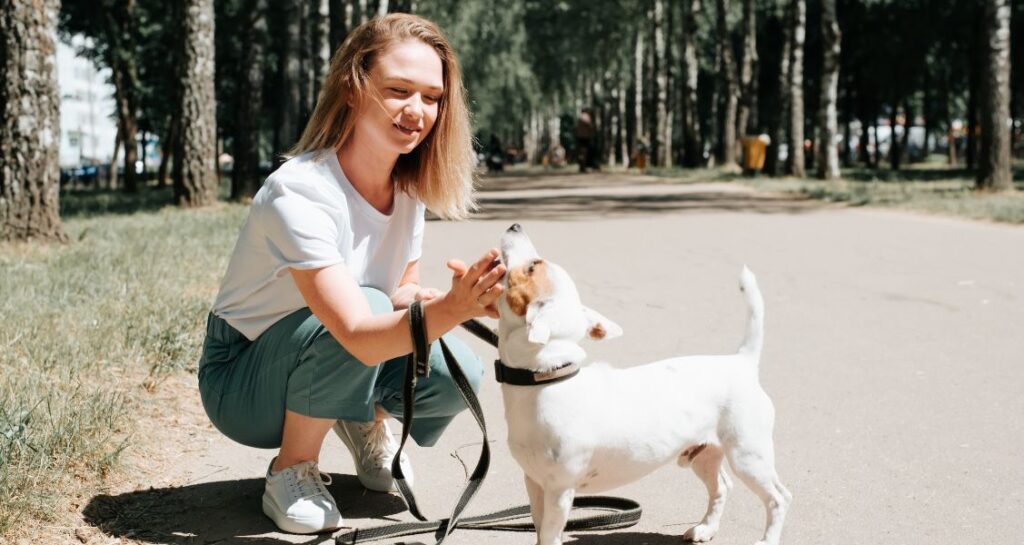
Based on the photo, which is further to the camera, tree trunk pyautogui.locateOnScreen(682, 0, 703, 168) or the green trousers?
tree trunk pyautogui.locateOnScreen(682, 0, 703, 168)

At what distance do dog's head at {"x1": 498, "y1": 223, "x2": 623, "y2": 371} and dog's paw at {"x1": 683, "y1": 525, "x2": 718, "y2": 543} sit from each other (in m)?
0.88

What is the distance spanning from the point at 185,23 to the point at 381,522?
480 inches

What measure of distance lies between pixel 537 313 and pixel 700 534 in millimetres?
1111

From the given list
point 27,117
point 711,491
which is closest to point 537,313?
point 711,491

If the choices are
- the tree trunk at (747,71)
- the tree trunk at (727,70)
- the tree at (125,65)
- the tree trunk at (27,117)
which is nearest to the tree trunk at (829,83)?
the tree trunk at (747,71)

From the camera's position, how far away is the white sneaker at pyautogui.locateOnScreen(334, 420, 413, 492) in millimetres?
3973

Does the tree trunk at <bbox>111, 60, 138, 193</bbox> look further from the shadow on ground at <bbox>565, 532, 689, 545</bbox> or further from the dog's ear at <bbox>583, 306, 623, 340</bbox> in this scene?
the dog's ear at <bbox>583, 306, 623, 340</bbox>

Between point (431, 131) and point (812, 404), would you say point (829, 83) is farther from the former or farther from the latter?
point (431, 131)

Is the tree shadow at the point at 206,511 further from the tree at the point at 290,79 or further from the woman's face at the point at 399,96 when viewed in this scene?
the tree at the point at 290,79

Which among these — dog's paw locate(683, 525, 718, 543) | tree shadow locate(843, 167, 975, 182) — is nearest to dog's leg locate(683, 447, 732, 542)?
dog's paw locate(683, 525, 718, 543)

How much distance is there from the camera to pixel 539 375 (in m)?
2.85

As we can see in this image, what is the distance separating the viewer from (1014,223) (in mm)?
12703

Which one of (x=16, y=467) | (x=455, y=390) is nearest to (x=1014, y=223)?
(x=455, y=390)

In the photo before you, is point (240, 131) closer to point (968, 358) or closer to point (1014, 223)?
point (1014, 223)
